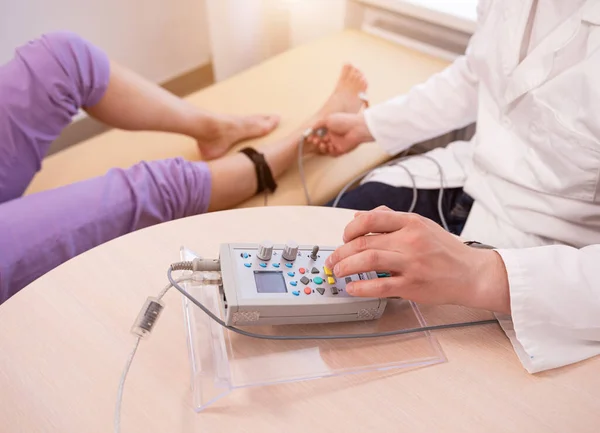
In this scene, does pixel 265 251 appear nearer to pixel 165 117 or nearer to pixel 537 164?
pixel 537 164

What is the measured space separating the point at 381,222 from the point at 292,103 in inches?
34.3

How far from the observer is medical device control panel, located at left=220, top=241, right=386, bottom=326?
0.54 m

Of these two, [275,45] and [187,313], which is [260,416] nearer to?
[187,313]

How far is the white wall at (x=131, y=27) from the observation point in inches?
62.3

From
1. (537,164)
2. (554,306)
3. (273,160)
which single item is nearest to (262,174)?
(273,160)

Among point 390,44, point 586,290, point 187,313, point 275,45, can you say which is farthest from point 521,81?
point 275,45

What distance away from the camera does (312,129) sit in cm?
114

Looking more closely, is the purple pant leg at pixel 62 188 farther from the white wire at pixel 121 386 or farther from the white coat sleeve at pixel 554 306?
the white coat sleeve at pixel 554 306

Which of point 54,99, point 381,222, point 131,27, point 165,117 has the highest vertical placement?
point 381,222

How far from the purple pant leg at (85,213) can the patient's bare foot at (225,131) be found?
10.4 inches

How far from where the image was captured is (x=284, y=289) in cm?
56

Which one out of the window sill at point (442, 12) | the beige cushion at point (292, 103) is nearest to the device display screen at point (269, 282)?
the beige cushion at point (292, 103)

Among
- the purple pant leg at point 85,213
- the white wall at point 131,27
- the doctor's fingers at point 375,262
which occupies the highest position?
the doctor's fingers at point 375,262

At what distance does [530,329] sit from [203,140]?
89 cm
